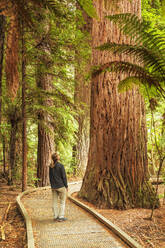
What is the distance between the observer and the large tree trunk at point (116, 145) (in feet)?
25.3

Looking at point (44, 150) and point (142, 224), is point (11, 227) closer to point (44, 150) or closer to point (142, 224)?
point (142, 224)

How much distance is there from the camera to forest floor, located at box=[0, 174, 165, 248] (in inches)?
207

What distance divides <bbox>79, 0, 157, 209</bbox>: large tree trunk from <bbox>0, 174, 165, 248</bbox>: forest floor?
48 cm

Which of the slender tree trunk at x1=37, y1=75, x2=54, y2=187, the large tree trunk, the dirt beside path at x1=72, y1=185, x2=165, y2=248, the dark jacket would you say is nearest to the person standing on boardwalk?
the dark jacket

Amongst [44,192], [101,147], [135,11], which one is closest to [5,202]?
[44,192]

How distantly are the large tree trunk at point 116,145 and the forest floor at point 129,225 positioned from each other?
485 millimetres

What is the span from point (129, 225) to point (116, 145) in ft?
8.46

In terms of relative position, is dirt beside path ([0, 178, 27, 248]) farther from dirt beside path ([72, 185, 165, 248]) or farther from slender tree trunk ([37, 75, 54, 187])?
slender tree trunk ([37, 75, 54, 187])

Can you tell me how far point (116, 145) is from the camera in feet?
26.2

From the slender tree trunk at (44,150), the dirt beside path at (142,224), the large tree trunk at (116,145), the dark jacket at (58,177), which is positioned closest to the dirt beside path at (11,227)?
the dark jacket at (58,177)

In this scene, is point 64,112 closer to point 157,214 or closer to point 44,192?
point 44,192

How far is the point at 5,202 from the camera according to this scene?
8.76 metres

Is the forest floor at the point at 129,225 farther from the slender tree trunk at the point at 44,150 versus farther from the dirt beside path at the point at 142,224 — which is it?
the slender tree trunk at the point at 44,150

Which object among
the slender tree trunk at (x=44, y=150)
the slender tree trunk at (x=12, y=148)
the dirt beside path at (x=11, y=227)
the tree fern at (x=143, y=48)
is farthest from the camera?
the slender tree trunk at (x=44, y=150)
